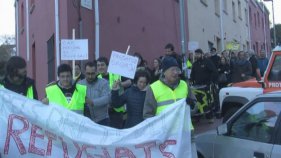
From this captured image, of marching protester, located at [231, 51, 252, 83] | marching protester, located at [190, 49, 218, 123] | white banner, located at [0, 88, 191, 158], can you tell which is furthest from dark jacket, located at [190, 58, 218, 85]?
white banner, located at [0, 88, 191, 158]

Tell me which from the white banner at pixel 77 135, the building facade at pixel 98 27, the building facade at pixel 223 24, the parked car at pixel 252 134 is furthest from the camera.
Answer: the building facade at pixel 223 24

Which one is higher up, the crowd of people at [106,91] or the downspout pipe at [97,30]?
the downspout pipe at [97,30]

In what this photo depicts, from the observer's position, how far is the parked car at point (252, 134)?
4929 mm

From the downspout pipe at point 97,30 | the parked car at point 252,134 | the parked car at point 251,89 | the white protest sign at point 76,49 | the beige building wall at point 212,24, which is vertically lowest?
the parked car at point 252,134

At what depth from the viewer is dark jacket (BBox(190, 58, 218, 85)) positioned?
39.2 feet

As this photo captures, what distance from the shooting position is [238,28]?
107ft

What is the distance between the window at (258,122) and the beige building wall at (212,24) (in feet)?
47.0

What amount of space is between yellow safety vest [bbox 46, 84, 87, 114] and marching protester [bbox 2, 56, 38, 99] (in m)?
0.22

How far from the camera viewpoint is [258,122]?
5.30 m

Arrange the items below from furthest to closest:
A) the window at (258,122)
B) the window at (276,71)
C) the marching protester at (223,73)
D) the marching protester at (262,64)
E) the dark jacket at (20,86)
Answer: the marching protester at (262,64)
the marching protester at (223,73)
the window at (276,71)
the dark jacket at (20,86)
the window at (258,122)

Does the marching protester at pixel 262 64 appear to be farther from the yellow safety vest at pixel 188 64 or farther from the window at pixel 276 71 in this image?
the window at pixel 276 71

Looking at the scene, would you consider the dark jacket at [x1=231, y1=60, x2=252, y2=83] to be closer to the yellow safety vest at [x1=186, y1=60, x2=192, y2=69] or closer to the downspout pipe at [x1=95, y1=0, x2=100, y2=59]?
the yellow safety vest at [x1=186, y1=60, x2=192, y2=69]

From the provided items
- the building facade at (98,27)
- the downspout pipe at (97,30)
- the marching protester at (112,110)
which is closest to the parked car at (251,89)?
the marching protester at (112,110)

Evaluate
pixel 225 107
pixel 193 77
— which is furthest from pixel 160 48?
pixel 225 107
